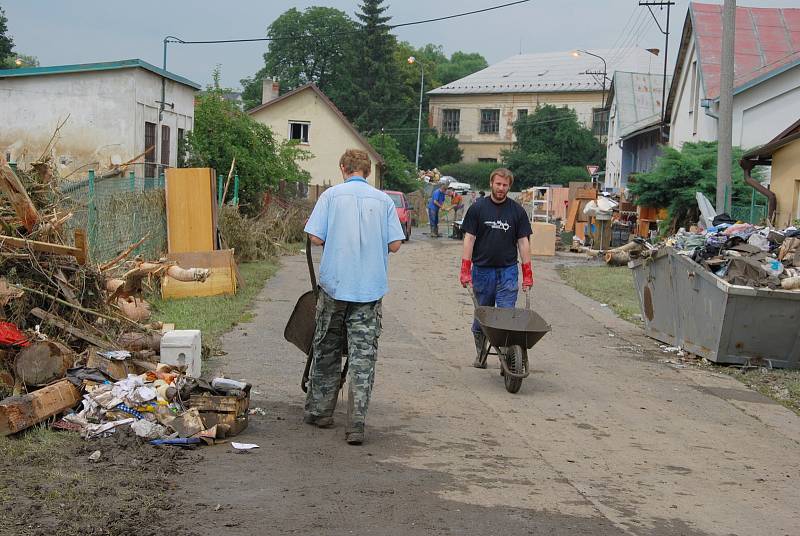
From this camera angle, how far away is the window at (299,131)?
54125mm

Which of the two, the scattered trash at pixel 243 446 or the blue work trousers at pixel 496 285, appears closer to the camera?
the scattered trash at pixel 243 446

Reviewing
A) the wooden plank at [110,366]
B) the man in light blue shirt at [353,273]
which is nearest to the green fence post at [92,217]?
the wooden plank at [110,366]

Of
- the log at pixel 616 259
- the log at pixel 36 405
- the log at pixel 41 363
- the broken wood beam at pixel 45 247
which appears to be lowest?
the log at pixel 616 259

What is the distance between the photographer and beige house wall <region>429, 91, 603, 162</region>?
274 feet

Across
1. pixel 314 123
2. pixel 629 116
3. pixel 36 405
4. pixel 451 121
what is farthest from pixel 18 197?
pixel 451 121

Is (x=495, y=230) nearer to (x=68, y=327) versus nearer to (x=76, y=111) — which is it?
(x=68, y=327)

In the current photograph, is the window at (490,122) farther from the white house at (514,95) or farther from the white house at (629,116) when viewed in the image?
the white house at (629,116)

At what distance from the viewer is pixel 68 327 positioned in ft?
27.0

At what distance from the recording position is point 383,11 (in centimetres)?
8450

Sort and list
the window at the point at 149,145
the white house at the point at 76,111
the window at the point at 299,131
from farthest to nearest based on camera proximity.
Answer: the window at the point at 299,131 < the window at the point at 149,145 < the white house at the point at 76,111

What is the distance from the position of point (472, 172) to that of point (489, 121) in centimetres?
1028

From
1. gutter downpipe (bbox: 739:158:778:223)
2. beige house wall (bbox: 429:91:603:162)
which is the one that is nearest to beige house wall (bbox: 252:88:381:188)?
beige house wall (bbox: 429:91:603:162)

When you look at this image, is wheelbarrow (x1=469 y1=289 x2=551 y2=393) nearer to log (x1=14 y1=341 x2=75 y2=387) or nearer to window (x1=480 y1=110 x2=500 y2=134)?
log (x1=14 y1=341 x2=75 y2=387)

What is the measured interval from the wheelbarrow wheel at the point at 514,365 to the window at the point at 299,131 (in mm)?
45789
